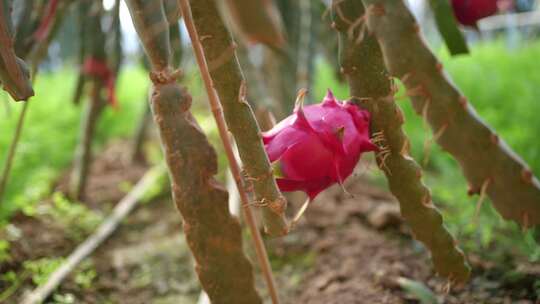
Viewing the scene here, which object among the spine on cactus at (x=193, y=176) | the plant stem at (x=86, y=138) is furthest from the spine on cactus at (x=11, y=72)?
the plant stem at (x=86, y=138)

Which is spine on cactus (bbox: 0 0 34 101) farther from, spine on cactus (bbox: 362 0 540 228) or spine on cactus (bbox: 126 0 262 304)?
spine on cactus (bbox: 362 0 540 228)

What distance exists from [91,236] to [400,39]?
3.29 feet

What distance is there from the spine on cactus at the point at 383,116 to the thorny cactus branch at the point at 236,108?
12 centimetres

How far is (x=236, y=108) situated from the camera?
0.54 m

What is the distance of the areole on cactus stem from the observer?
551 millimetres

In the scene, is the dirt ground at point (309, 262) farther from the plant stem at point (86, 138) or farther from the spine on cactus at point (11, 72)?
the spine on cactus at point (11, 72)

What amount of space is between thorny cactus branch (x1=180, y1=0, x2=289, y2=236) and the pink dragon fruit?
41mm

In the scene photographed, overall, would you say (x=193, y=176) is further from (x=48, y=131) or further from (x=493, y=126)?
(x=48, y=131)

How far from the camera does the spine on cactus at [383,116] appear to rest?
2.00 ft

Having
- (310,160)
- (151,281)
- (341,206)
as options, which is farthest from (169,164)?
(341,206)

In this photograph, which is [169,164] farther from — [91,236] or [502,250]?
[91,236]

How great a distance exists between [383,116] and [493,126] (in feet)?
3.22

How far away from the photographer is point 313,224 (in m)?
1.37

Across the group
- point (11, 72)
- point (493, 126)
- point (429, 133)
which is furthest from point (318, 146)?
point (493, 126)
